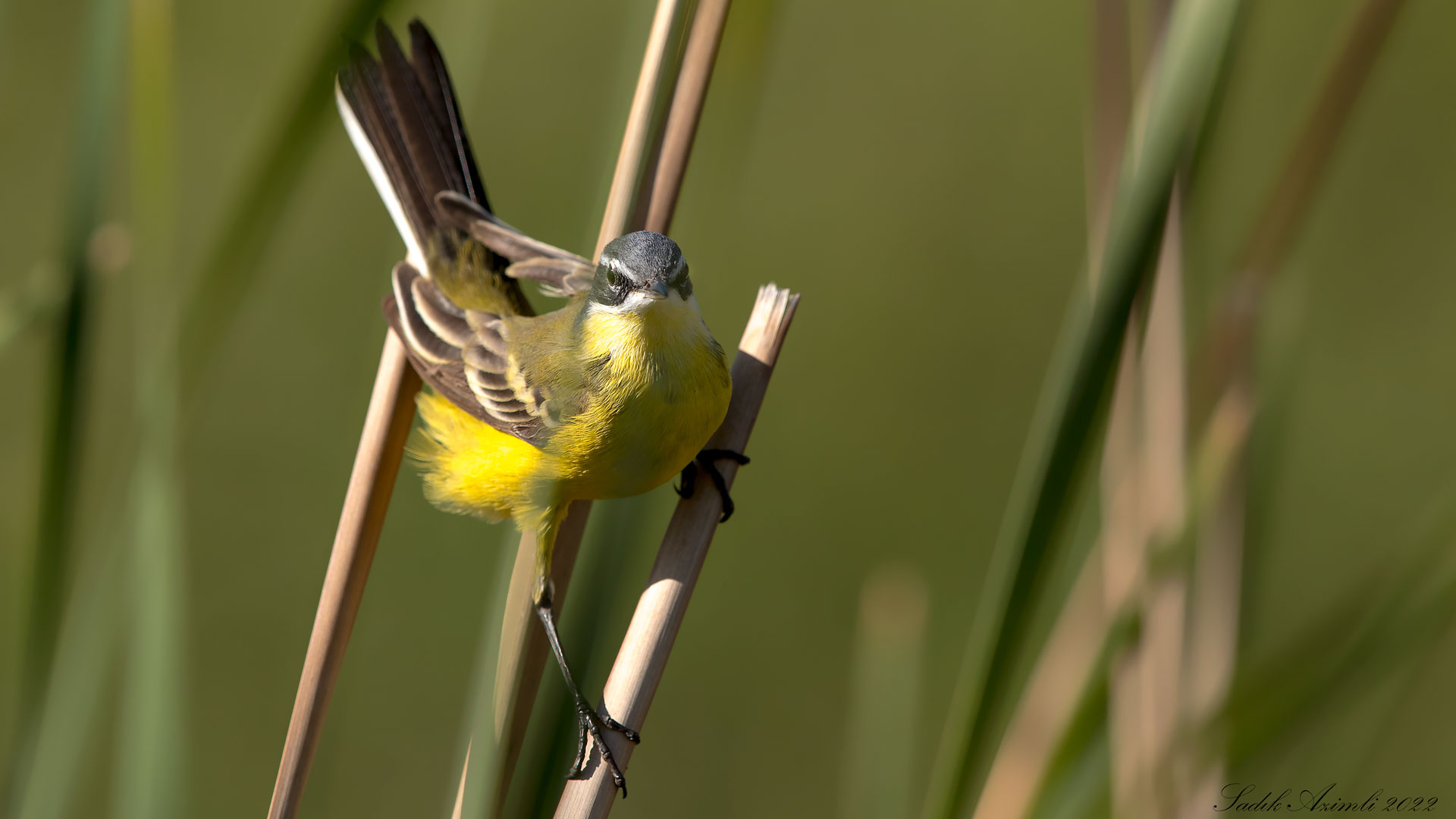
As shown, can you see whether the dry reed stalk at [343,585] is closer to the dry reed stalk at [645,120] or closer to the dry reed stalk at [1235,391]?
the dry reed stalk at [645,120]


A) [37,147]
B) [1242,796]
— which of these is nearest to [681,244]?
[1242,796]

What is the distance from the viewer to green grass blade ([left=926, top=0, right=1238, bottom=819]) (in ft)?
3.58

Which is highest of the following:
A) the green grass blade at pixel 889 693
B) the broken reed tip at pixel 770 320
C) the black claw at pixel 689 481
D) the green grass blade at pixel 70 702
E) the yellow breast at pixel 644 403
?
the broken reed tip at pixel 770 320

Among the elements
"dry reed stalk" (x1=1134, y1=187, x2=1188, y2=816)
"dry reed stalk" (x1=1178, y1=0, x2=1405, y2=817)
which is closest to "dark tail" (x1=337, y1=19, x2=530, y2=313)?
"dry reed stalk" (x1=1134, y1=187, x2=1188, y2=816)

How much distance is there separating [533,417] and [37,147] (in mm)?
4525

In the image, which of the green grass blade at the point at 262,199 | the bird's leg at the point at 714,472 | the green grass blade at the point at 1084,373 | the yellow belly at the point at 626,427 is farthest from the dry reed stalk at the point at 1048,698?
the green grass blade at the point at 262,199

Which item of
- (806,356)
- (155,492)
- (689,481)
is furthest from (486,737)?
(806,356)

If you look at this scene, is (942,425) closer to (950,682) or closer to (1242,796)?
(950,682)

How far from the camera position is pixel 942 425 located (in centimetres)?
500

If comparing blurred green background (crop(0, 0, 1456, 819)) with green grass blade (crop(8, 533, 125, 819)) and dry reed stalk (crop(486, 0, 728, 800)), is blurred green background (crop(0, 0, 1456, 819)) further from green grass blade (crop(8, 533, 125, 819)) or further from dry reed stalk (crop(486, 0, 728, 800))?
green grass blade (crop(8, 533, 125, 819))

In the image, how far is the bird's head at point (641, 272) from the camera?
6.84 ft

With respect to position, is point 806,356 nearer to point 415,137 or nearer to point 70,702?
point 415,137

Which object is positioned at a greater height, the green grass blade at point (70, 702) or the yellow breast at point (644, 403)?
the yellow breast at point (644, 403)

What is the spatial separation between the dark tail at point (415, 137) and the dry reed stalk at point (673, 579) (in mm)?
1150
